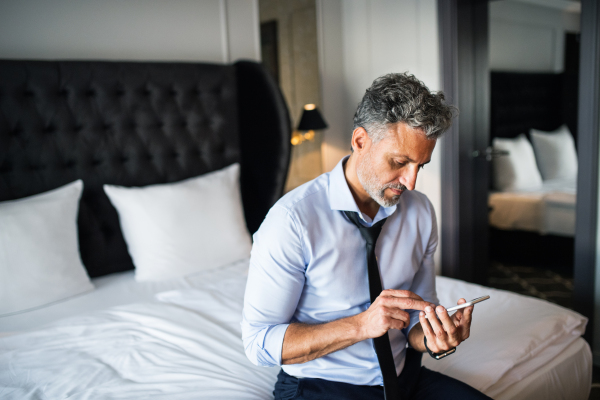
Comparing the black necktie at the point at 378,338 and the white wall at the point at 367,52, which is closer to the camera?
the black necktie at the point at 378,338

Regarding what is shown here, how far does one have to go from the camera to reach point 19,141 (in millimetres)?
2156

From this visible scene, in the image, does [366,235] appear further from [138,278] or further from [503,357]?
[138,278]

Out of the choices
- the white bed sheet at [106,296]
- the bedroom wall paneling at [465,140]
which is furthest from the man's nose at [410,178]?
the bedroom wall paneling at [465,140]

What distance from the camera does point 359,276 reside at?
122 cm

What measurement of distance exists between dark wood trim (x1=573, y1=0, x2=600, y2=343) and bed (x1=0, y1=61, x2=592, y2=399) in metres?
0.78

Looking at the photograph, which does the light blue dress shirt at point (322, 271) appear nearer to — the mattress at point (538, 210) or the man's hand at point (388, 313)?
the man's hand at point (388, 313)

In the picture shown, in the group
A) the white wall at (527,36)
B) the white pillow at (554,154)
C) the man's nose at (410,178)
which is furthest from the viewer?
the white wall at (527,36)

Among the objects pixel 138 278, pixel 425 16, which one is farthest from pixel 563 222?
pixel 138 278

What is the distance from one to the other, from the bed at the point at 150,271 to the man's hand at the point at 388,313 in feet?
1.56

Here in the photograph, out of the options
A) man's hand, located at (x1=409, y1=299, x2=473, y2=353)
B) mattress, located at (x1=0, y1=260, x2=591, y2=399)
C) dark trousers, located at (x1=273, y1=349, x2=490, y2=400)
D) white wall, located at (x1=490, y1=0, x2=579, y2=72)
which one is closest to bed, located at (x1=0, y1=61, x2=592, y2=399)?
mattress, located at (x1=0, y1=260, x2=591, y2=399)

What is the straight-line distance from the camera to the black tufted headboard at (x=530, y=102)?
445cm

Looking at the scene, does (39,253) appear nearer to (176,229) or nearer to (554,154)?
(176,229)

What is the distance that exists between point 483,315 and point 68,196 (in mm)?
1901

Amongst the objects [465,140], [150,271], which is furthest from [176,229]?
[465,140]
